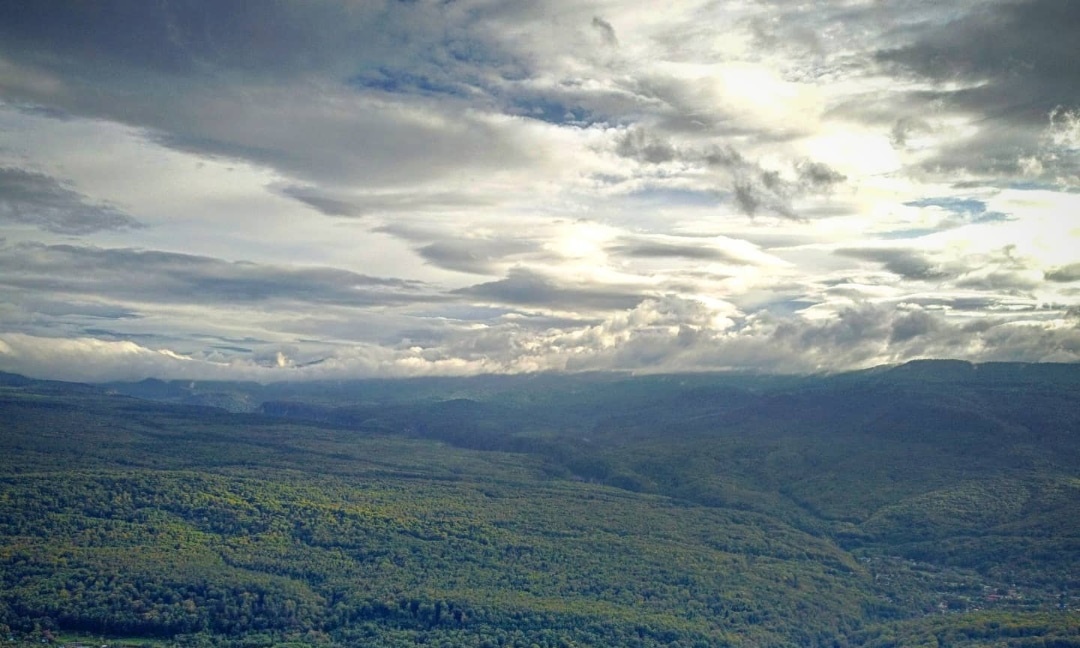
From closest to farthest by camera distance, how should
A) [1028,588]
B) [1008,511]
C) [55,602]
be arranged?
[55,602], [1028,588], [1008,511]

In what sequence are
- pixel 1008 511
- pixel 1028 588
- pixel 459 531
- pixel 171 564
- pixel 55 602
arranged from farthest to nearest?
pixel 1008 511
pixel 459 531
pixel 1028 588
pixel 171 564
pixel 55 602

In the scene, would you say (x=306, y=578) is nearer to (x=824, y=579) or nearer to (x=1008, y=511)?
(x=824, y=579)

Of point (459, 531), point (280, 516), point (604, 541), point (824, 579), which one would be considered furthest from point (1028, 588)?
point (280, 516)

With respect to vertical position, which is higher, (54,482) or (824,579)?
(54,482)

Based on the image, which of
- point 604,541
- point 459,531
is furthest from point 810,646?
point 459,531

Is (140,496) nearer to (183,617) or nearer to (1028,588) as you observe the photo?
(183,617)

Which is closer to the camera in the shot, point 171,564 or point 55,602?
point 55,602

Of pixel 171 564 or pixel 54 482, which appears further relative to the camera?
pixel 54 482

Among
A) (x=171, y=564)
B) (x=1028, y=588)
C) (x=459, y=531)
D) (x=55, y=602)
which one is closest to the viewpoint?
(x=55, y=602)

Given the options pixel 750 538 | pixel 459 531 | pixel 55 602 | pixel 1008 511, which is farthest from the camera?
pixel 1008 511
